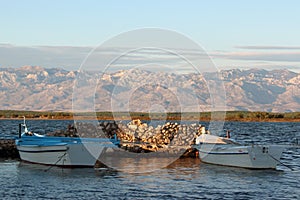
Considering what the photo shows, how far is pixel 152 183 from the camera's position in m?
37.6

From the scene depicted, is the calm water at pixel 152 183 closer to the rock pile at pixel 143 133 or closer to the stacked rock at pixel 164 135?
the rock pile at pixel 143 133

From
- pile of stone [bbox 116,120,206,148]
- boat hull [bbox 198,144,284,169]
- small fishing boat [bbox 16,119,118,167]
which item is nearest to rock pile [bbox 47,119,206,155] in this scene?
pile of stone [bbox 116,120,206,148]

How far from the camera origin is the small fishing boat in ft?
146

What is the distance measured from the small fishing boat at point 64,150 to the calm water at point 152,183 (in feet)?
2.67

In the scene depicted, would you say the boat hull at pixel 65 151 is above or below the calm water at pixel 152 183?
above

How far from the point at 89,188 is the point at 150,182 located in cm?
496

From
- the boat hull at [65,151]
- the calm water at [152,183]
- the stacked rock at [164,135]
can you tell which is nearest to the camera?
the calm water at [152,183]

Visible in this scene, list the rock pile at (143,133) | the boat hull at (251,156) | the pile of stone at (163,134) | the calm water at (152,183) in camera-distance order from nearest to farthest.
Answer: the calm water at (152,183) < the boat hull at (251,156) < the rock pile at (143,133) < the pile of stone at (163,134)

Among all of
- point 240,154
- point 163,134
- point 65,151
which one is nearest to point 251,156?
point 240,154

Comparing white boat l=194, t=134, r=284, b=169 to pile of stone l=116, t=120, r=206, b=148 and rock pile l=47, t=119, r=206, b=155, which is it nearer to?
rock pile l=47, t=119, r=206, b=155

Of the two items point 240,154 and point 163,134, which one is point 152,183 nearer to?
point 240,154

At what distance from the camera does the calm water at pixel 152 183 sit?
3334 centimetres

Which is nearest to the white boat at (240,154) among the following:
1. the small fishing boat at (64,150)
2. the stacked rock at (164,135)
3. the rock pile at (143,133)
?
the rock pile at (143,133)

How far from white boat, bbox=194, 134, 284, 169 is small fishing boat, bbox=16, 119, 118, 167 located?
8.97 meters
